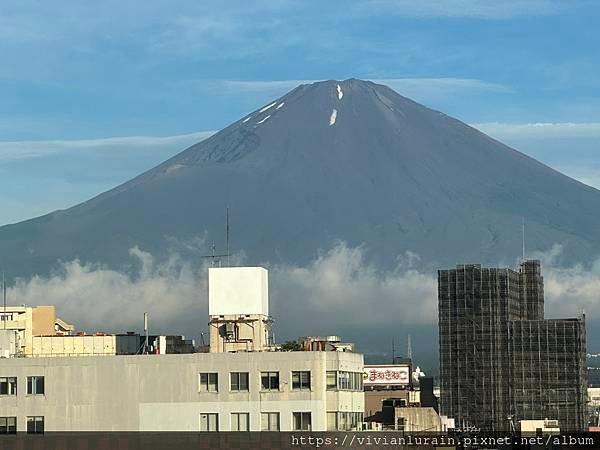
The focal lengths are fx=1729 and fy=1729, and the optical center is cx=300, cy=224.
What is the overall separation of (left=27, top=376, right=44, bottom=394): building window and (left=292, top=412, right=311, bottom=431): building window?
13122 millimetres

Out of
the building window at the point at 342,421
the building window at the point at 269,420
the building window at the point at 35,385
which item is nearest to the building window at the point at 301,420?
the building window at the point at 269,420

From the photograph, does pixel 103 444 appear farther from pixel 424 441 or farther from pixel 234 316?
pixel 424 441

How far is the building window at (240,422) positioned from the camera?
86250mm

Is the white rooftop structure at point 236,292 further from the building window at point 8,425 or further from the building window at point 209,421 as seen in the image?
the building window at point 8,425

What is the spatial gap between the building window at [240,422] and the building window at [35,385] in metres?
10.2

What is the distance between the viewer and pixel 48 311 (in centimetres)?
13612

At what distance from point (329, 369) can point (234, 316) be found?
8.70m

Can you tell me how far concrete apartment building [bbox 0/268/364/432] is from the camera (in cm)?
8681

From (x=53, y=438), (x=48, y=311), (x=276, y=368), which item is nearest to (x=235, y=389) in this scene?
(x=276, y=368)

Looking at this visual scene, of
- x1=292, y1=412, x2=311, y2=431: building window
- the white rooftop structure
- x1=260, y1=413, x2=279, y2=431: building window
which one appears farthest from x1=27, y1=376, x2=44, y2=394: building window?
x1=292, y1=412, x2=311, y2=431: building window

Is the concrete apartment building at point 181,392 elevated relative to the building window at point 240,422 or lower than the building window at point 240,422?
elevated

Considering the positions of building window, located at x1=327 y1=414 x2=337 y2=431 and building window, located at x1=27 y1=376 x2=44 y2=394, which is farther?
building window, located at x1=27 y1=376 x2=44 y2=394

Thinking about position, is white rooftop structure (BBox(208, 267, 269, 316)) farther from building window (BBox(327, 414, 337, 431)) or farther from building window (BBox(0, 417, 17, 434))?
building window (BBox(0, 417, 17, 434))

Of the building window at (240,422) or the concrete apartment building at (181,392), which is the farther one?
the concrete apartment building at (181,392)
